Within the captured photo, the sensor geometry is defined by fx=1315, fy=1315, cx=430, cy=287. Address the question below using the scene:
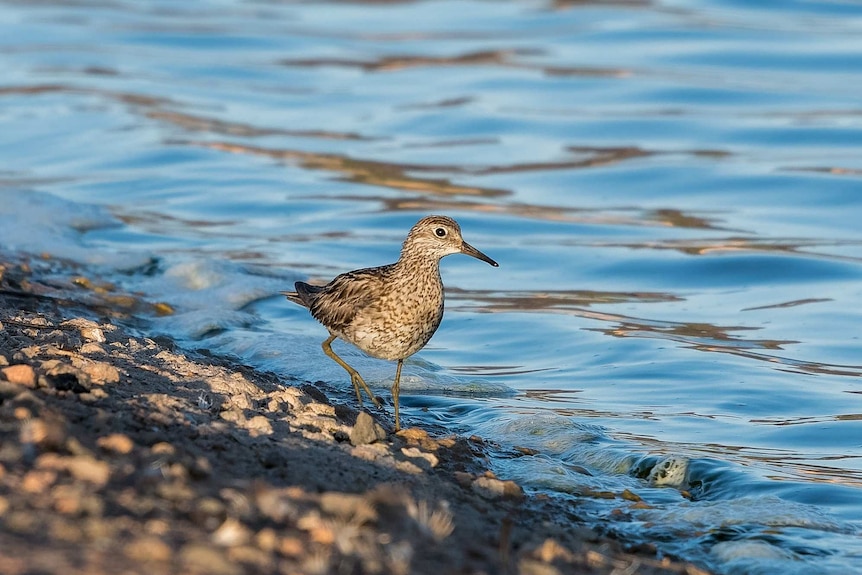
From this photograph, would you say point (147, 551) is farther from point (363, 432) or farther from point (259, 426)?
point (363, 432)

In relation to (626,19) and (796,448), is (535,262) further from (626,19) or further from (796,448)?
(626,19)

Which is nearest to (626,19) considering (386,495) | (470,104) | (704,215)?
(470,104)

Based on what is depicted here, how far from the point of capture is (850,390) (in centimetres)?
912

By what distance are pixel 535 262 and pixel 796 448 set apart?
5754 mm

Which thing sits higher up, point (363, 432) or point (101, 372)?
point (101, 372)

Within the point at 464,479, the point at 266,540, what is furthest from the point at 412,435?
the point at 266,540

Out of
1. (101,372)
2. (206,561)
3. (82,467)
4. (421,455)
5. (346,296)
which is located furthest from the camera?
(346,296)

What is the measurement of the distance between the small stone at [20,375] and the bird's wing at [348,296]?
2.43m

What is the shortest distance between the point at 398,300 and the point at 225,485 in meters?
3.07

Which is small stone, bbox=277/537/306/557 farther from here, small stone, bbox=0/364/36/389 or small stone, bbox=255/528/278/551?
small stone, bbox=0/364/36/389

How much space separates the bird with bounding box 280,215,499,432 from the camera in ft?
25.1

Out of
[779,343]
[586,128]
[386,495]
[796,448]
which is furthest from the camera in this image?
[586,128]

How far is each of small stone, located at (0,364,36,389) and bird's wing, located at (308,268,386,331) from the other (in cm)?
243

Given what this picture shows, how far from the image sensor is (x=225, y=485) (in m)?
4.73
